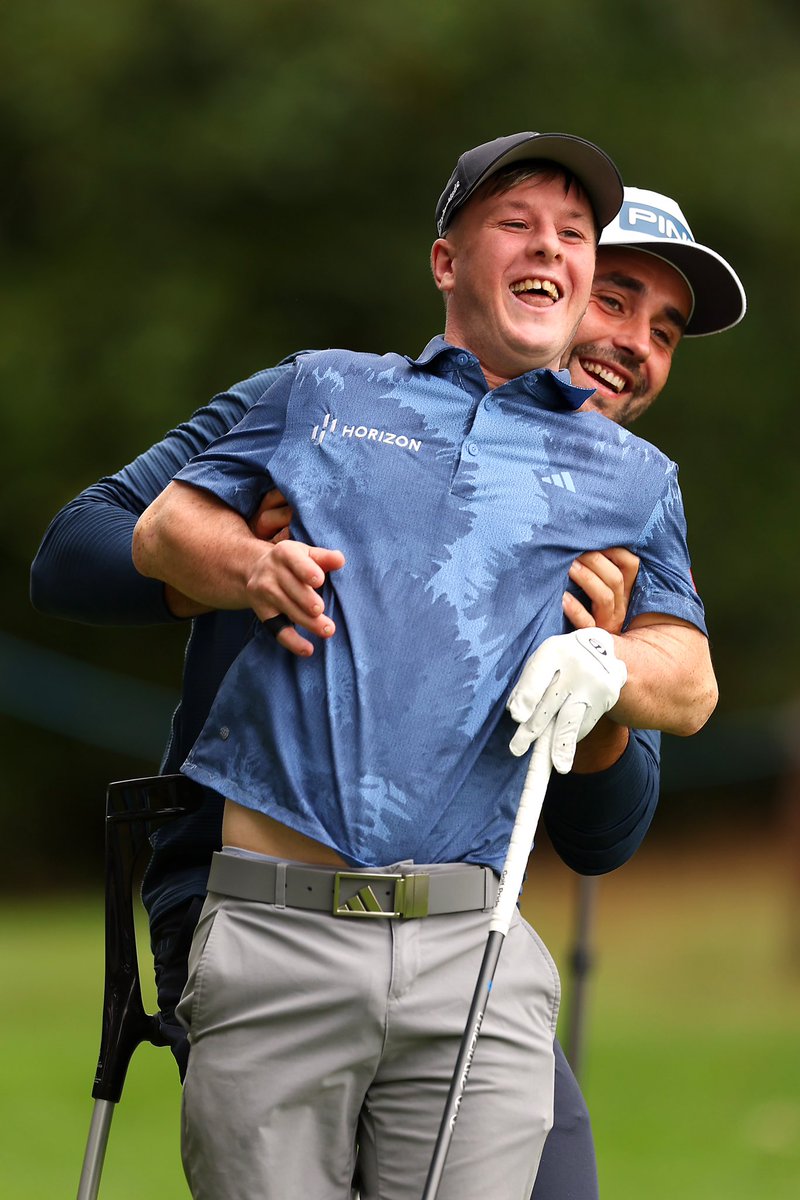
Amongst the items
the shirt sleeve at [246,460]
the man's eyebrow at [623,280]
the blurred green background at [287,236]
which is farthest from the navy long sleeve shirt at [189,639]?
the blurred green background at [287,236]

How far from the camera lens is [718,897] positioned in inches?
488

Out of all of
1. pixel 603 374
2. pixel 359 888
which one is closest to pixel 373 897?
pixel 359 888

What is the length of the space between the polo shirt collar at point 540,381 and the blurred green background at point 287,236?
10227 mm

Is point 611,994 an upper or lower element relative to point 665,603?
lower

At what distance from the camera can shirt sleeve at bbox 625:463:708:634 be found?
2570 millimetres

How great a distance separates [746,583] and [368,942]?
12.0 metres

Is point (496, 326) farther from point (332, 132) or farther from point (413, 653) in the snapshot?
point (332, 132)

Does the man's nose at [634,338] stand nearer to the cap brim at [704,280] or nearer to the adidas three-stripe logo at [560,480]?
the cap brim at [704,280]

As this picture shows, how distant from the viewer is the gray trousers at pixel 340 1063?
233 centimetres

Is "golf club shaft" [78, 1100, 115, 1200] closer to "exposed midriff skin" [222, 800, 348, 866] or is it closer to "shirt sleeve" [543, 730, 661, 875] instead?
"exposed midriff skin" [222, 800, 348, 866]

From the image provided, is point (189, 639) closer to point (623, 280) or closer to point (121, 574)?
point (121, 574)

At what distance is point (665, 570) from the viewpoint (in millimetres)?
2609

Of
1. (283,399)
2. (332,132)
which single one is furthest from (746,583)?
(283,399)

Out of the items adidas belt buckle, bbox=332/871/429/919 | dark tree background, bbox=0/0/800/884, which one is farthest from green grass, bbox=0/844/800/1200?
adidas belt buckle, bbox=332/871/429/919
